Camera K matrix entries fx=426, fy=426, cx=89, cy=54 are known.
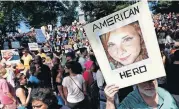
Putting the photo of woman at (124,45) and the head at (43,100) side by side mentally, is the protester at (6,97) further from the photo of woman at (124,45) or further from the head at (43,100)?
the photo of woman at (124,45)

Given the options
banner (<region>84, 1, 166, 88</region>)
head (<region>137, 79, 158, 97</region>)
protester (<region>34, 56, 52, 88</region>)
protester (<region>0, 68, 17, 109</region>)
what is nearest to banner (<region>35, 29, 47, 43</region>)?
protester (<region>34, 56, 52, 88</region>)

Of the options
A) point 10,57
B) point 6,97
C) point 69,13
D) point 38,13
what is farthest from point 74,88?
point 69,13

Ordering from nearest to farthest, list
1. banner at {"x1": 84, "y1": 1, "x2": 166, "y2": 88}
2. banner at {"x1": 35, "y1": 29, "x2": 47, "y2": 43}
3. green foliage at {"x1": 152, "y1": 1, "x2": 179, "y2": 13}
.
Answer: banner at {"x1": 84, "y1": 1, "x2": 166, "y2": 88} → banner at {"x1": 35, "y1": 29, "x2": 47, "y2": 43} → green foliage at {"x1": 152, "y1": 1, "x2": 179, "y2": 13}

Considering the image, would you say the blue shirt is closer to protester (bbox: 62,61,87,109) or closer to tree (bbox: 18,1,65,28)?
protester (bbox: 62,61,87,109)

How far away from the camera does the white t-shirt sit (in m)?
6.92

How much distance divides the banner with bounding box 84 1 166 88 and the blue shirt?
13 centimetres

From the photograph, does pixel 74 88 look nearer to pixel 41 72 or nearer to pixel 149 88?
pixel 41 72

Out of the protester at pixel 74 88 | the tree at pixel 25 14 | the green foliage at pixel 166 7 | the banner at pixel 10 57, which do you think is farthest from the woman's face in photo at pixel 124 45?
the green foliage at pixel 166 7

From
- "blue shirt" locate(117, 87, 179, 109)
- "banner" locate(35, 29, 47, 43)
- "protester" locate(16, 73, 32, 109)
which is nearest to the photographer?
"blue shirt" locate(117, 87, 179, 109)

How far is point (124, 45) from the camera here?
9.71 ft

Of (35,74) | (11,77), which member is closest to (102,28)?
(35,74)

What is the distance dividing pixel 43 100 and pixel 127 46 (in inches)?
40.8

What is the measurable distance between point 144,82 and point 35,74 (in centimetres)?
538

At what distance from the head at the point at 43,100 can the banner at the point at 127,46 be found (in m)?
0.80
